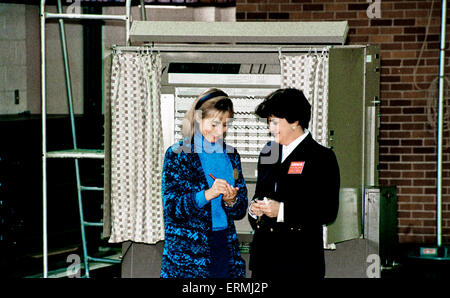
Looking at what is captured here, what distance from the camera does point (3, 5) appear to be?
27.0 ft

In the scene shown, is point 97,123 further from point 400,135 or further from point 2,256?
point 400,135

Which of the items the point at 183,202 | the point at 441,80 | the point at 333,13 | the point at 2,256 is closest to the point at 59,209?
the point at 2,256

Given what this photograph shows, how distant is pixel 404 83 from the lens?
656 centimetres

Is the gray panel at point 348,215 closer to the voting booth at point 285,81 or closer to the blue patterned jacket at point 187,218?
the voting booth at point 285,81

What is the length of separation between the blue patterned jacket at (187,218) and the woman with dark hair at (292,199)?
124 millimetres

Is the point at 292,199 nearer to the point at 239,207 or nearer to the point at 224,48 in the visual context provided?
the point at 239,207

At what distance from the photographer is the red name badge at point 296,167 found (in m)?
3.13

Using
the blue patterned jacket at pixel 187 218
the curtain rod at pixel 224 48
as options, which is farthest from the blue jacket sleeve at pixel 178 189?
the curtain rod at pixel 224 48

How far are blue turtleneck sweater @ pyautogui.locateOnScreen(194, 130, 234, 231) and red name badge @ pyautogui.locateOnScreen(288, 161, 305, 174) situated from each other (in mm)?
335

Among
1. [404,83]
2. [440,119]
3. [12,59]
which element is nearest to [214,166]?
[440,119]

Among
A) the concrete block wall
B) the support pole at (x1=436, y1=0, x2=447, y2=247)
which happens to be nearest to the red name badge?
the support pole at (x1=436, y1=0, x2=447, y2=247)

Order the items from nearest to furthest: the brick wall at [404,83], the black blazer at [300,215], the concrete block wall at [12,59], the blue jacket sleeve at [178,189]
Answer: the black blazer at [300,215] < the blue jacket sleeve at [178,189] < the brick wall at [404,83] < the concrete block wall at [12,59]

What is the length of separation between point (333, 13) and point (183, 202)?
383 centimetres

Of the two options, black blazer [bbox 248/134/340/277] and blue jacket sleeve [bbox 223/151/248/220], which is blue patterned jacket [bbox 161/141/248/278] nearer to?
blue jacket sleeve [bbox 223/151/248/220]
